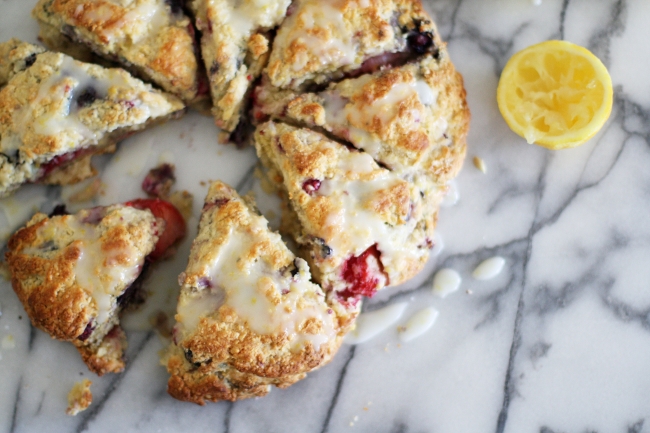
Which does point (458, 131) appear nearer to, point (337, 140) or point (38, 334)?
point (337, 140)

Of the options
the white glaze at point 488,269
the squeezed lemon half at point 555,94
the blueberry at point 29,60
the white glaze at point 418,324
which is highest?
the blueberry at point 29,60

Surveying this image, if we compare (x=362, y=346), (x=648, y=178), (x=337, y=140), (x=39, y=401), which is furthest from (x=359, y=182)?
(x=39, y=401)

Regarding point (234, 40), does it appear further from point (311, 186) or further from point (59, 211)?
point (59, 211)

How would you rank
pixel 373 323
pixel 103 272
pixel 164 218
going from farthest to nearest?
pixel 373 323 → pixel 164 218 → pixel 103 272

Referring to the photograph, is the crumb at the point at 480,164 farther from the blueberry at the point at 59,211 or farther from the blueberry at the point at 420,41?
the blueberry at the point at 59,211

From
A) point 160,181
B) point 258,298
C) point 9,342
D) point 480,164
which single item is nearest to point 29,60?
point 160,181

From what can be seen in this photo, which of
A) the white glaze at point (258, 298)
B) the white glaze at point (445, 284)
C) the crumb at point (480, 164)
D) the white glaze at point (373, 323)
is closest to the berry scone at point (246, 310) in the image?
the white glaze at point (258, 298)
